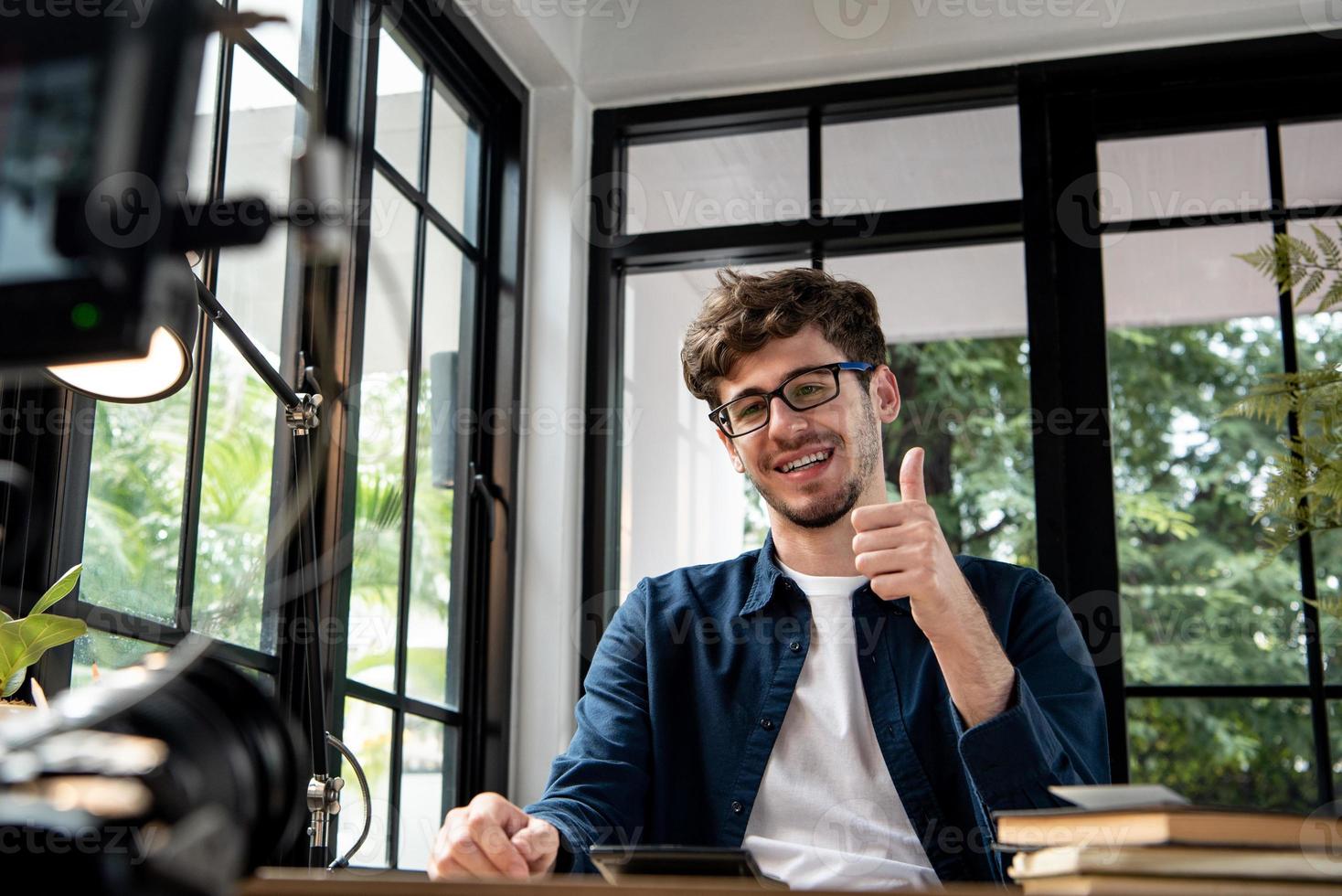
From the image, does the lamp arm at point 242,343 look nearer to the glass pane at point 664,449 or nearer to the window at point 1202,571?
the glass pane at point 664,449

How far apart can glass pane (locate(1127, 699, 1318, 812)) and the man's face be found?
17.5 ft

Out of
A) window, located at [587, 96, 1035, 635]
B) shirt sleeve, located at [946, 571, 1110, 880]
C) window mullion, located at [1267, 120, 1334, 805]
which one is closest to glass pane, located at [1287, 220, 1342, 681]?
window mullion, located at [1267, 120, 1334, 805]

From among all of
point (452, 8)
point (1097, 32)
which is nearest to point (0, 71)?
point (452, 8)

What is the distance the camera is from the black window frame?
2.88m

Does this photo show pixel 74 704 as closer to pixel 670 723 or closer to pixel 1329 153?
pixel 670 723

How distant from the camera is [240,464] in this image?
81.4 inches

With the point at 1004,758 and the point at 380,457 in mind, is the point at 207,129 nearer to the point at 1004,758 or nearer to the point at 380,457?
the point at 380,457

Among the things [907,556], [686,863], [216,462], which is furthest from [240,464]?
[686,863]

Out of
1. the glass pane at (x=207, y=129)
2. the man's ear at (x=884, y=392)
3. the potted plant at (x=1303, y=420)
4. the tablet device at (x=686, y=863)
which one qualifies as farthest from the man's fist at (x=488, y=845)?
the potted plant at (x=1303, y=420)

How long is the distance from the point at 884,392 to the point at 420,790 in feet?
4.21

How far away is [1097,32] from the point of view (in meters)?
3.04

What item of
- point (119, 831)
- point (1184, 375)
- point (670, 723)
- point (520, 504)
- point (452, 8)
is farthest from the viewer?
point (1184, 375)

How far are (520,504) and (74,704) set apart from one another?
99.3 inches

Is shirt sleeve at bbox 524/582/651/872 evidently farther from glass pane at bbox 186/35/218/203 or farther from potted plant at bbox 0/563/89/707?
glass pane at bbox 186/35/218/203
